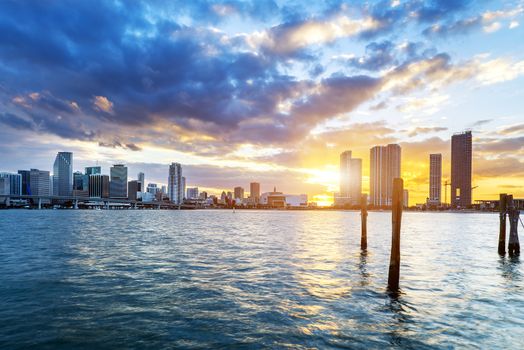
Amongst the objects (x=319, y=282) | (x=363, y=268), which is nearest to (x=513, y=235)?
(x=363, y=268)

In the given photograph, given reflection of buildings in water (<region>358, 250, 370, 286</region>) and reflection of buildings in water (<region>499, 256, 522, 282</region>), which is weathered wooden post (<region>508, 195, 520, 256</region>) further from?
reflection of buildings in water (<region>358, 250, 370, 286</region>)

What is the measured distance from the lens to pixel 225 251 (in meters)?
38.8

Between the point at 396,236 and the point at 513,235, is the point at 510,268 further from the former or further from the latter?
the point at 396,236

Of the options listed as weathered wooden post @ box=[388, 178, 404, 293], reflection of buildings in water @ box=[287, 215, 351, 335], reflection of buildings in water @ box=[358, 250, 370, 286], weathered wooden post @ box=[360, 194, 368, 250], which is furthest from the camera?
weathered wooden post @ box=[360, 194, 368, 250]

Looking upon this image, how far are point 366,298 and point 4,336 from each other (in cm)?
1749

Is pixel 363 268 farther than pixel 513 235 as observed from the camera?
No

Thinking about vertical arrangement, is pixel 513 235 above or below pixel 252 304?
above

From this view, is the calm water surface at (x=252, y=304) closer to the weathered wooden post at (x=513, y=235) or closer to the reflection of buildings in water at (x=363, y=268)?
the reflection of buildings in water at (x=363, y=268)

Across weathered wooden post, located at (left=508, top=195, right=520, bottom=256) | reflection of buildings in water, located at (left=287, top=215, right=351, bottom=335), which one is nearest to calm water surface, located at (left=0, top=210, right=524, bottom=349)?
reflection of buildings in water, located at (left=287, top=215, right=351, bottom=335)

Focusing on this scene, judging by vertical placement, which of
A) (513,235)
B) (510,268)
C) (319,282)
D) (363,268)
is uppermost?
(513,235)

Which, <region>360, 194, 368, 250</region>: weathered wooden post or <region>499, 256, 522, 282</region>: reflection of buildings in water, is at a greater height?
<region>360, 194, 368, 250</region>: weathered wooden post

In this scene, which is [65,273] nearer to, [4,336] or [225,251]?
[4,336]

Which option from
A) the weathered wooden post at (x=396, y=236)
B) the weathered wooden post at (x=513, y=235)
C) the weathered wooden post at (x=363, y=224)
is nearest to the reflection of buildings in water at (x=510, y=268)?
the weathered wooden post at (x=513, y=235)

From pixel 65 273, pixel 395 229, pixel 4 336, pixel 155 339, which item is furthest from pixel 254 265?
pixel 4 336
